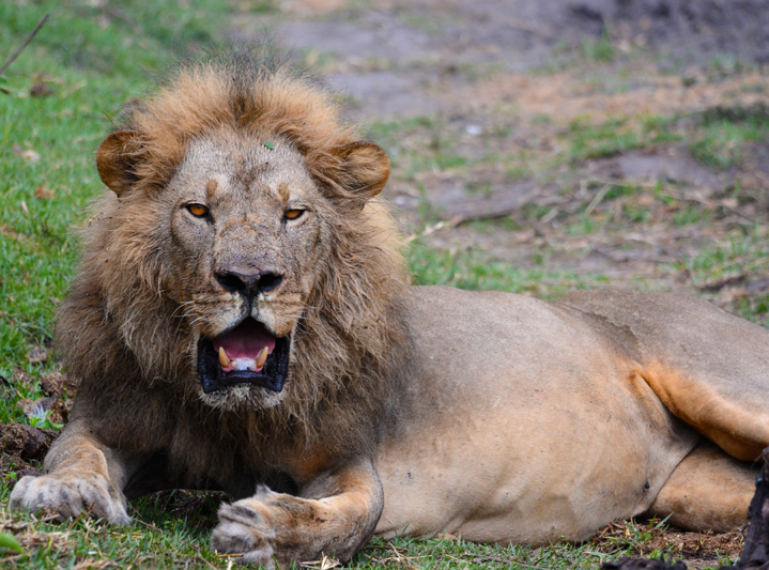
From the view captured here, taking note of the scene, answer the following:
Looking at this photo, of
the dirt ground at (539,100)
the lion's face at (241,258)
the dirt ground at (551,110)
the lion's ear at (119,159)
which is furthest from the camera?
the dirt ground at (539,100)

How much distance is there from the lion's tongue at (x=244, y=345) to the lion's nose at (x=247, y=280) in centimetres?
16

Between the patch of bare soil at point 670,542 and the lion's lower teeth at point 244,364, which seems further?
the patch of bare soil at point 670,542

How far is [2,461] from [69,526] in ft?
3.04

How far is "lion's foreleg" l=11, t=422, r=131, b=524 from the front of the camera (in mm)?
2855

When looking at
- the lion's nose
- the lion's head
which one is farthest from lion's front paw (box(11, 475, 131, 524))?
the lion's nose

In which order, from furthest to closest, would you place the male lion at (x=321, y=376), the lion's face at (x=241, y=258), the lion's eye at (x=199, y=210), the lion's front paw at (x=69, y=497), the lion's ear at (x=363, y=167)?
the lion's ear at (x=363, y=167), the lion's eye at (x=199, y=210), the male lion at (x=321, y=376), the lion's face at (x=241, y=258), the lion's front paw at (x=69, y=497)

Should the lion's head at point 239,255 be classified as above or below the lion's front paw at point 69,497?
above

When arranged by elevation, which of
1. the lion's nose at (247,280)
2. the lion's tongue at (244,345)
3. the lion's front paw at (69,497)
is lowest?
the lion's front paw at (69,497)

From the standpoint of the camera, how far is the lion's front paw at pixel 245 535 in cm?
290

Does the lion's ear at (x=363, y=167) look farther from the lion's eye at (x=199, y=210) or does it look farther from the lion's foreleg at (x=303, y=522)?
the lion's foreleg at (x=303, y=522)

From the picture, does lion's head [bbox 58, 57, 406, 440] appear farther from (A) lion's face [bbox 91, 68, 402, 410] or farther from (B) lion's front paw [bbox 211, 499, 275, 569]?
(B) lion's front paw [bbox 211, 499, 275, 569]

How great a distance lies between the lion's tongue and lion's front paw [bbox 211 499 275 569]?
1.45 ft

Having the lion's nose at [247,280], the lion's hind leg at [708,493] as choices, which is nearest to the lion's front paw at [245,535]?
the lion's nose at [247,280]

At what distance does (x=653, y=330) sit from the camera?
429cm
